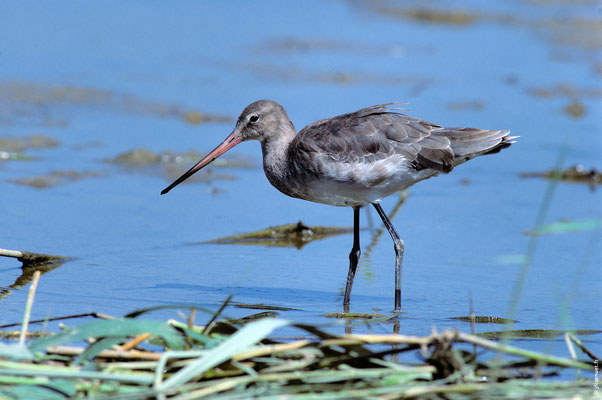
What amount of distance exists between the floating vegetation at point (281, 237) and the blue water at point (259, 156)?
106 millimetres

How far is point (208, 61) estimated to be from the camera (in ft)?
43.5

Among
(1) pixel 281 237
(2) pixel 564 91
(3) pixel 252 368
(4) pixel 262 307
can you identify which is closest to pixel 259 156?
(1) pixel 281 237

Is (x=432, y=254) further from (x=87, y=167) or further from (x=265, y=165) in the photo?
(x=87, y=167)

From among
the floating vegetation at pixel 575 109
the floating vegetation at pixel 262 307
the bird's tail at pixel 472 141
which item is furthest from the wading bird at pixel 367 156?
the floating vegetation at pixel 575 109

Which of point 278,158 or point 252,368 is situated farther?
point 278,158

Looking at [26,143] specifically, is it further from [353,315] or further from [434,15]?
[434,15]

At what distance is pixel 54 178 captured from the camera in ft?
26.5

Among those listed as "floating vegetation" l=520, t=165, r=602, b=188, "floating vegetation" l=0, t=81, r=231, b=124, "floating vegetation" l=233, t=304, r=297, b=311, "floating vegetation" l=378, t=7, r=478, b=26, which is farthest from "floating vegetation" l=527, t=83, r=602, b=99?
"floating vegetation" l=233, t=304, r=297, b=311

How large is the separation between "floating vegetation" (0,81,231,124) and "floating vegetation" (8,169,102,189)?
2.31 m

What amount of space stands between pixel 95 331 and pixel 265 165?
271 cm

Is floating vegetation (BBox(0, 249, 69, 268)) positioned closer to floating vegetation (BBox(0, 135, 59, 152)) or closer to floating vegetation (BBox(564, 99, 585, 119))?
floating vegetation (BBox(0, 135, 59, 152))

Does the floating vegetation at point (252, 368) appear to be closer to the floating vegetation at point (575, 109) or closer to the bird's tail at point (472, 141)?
the bird's tail at point (472, 141)

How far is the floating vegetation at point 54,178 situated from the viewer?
310 inches

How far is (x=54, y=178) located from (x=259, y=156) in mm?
2114
